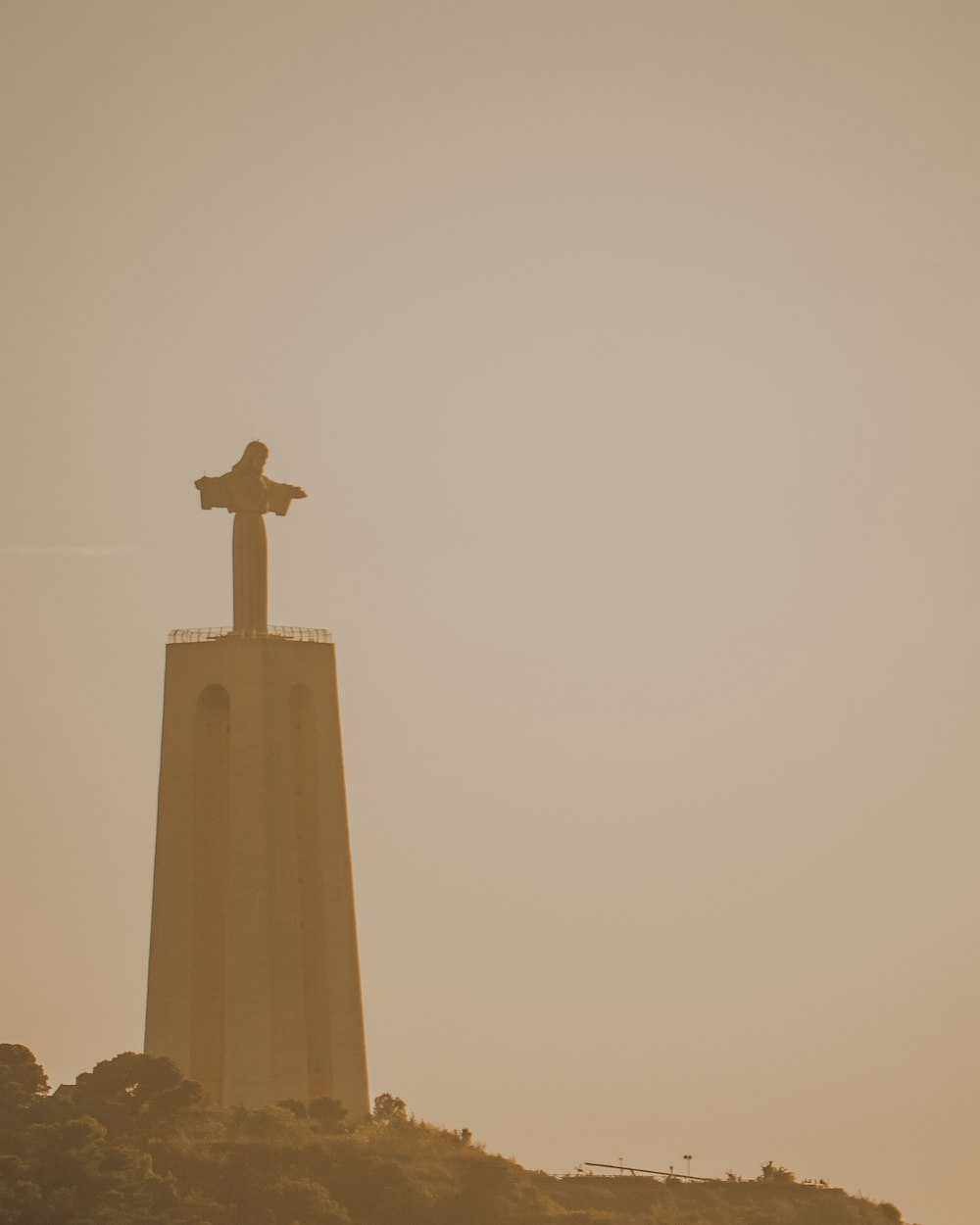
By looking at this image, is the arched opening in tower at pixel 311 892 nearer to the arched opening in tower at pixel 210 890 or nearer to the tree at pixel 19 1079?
the arched opening in tower at pixel 210 890

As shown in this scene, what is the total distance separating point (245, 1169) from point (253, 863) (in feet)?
43.2

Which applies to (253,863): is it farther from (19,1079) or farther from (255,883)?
(19,1079)

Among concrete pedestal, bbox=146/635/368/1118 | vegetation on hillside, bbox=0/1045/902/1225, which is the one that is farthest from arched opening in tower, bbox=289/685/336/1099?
vegetation on hillside, bbox=0/1045/902/1225

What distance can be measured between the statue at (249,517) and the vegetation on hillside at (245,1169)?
16.4 metres

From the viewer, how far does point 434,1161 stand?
84875 mm

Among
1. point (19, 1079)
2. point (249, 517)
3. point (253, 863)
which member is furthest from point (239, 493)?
point (19, 1079)

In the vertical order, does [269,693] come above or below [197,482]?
below

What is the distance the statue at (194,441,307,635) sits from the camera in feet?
309

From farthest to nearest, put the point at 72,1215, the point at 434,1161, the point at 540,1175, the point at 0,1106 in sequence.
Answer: the point at 540,1175 → the point at 434,1161 → the point at 0,1106 → the point at 72,1215

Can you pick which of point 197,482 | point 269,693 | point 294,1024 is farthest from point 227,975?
point 197,482

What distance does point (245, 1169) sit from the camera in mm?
79438

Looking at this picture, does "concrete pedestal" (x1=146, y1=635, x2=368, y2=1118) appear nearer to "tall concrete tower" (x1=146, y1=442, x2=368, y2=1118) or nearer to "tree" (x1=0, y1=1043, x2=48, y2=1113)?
"tall concrete tower" (x1=146, y1=442, x2=368, y2=1118)

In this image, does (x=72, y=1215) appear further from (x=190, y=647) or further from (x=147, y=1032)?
(x=190, y=647)

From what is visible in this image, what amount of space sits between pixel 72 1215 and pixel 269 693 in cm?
2456
